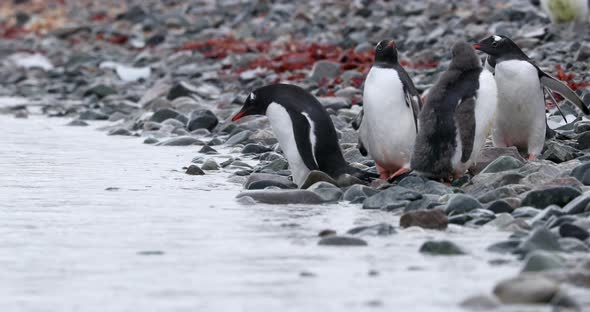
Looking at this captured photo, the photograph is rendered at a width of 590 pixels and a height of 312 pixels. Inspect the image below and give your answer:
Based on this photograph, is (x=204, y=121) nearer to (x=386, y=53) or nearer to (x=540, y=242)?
(x=386, y=53)

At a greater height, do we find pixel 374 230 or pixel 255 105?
pixel 255 105

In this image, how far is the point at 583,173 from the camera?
19.2ft

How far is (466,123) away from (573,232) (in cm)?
170

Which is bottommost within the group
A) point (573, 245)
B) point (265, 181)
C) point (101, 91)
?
point (101, 91)

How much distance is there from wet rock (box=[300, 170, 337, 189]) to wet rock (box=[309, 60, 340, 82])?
6322mm

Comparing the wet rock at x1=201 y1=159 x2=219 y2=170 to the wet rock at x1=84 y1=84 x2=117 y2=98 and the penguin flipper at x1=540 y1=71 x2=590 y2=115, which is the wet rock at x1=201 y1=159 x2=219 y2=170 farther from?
the wet rock at x1=84 y1=84 x2=117 y2=98

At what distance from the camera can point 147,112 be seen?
11344 millimetres

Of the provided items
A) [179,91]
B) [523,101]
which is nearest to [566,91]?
[523,101]

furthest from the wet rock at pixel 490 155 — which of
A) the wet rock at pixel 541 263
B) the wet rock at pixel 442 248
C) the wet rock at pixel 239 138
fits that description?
the wet rock at pixel 239 138

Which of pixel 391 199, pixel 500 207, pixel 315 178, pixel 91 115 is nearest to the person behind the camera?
pixel 500 207

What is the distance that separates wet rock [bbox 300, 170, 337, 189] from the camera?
6.32 metres

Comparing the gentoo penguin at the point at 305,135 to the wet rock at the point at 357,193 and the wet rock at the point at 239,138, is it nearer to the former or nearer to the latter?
the wet rock at the point at 357,193

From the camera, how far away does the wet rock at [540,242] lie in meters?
4.32

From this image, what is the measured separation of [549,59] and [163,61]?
7645mm
